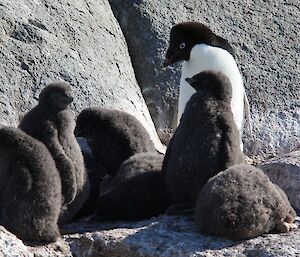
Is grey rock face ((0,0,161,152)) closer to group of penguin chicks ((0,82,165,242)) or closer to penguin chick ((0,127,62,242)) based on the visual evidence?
group of penguin chicks ((0,82,165,242))

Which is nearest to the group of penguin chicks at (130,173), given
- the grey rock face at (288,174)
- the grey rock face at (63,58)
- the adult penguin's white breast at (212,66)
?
the grey rock face at (288,174)

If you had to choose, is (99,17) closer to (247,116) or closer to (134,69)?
(134,69)

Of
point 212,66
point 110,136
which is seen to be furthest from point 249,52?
point 110,136

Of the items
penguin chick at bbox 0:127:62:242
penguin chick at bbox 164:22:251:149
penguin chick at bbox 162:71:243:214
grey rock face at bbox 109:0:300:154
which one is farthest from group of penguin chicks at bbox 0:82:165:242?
grey rock face at bbox 109:0:300:154

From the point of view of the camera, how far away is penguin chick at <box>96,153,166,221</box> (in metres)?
5.98

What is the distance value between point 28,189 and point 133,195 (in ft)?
2.75

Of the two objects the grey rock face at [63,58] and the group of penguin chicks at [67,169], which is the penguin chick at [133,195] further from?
the grey rock face at [63,58]

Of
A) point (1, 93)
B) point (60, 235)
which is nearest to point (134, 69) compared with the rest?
point (1, 93)

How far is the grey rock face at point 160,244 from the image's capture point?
521cm

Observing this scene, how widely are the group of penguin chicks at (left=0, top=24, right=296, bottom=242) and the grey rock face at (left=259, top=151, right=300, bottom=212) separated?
77 cm

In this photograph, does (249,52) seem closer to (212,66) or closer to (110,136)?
(212,66)

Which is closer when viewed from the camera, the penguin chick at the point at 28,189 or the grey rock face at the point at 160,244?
the grey rock face at the point at 160,244

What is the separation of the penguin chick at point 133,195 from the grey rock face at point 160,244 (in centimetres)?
24

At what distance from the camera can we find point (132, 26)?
9102mm
